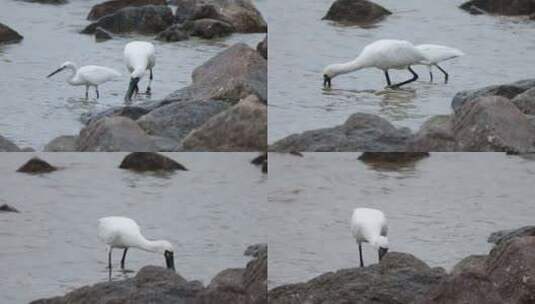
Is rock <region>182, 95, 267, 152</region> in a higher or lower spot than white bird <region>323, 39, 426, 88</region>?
higher

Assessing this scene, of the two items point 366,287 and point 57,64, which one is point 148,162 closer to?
point 366,287

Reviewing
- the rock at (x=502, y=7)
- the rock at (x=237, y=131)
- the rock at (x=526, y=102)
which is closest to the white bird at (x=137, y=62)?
the rock at (x=526, y=102)

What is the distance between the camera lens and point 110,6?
738 inches

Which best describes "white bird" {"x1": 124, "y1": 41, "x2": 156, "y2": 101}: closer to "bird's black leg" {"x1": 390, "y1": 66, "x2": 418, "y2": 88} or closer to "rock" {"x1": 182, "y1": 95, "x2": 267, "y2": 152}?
"bird's black leg" {"x1": 390, "y1": 66, "x2": 418, "y2": 88}

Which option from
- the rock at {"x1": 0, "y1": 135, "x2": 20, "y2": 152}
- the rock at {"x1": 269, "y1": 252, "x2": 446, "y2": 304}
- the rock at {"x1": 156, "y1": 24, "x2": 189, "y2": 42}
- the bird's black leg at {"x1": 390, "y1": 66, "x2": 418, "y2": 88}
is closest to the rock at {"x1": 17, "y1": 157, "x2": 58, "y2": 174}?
the rock at {"x1": 0, "y1": 135, "x2": 20, "y2": 152}

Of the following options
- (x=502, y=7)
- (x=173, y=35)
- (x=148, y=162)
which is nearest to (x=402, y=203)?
(x=148, y=162)

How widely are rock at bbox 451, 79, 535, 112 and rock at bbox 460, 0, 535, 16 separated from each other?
5832 millimetres

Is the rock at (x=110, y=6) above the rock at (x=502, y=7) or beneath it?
beneath

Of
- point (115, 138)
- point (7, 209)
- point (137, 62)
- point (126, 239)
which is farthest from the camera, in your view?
point (137, 62)

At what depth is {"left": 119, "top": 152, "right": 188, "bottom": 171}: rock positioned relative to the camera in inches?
368

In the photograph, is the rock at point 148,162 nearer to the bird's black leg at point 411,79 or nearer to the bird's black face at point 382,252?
the bird's black face at point 382,252

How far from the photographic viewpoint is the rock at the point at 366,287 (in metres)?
8.02

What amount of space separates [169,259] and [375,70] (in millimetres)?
6167

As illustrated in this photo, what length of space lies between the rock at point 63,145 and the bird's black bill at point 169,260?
81.4 inches
